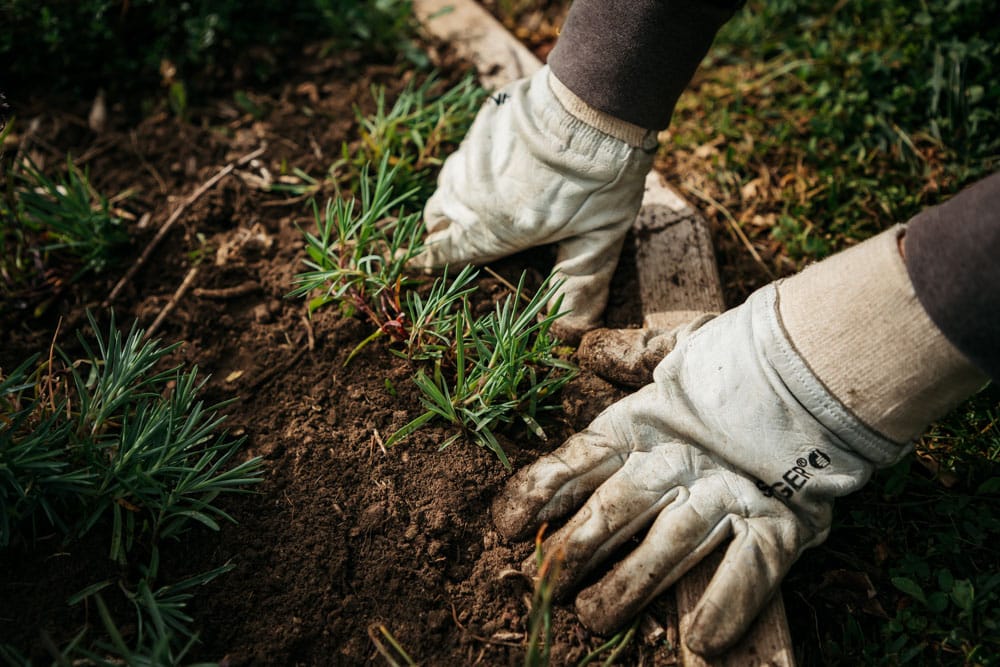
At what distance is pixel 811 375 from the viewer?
1508 mm

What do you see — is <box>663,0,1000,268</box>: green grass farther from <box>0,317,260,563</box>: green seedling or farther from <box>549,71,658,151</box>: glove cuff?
<box>0,317,260,563</box>: green seedling

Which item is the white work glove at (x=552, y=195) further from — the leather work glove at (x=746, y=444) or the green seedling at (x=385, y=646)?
the green seedling at (x=385, y=646)

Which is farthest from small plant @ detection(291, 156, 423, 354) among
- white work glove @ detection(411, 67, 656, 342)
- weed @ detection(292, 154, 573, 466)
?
white work glove @ detection(411, 67, 656, 342)

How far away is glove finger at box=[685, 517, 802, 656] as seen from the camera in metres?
1.48

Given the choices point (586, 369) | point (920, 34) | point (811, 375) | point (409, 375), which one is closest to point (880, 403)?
point (811, 375)

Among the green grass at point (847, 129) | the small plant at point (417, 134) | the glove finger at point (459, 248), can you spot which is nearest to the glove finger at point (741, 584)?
the glove finger at point (459, 248)

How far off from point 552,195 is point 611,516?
2.91 feet

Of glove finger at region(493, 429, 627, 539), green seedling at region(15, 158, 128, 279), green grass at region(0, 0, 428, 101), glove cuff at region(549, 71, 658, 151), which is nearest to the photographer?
glove finger at region(493, 429, 627, 539)

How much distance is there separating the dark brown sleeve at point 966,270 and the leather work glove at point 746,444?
0.12 ft

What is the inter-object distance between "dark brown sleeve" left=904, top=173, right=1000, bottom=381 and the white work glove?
2.61 ft

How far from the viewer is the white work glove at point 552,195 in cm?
192

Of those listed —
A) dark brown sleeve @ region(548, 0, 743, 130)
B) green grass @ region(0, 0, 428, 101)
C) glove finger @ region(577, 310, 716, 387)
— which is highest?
dark brown sleeve @ region(548, 0, 743, 130)

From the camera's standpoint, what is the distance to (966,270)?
129 cm

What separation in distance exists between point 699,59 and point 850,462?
3.48ft
